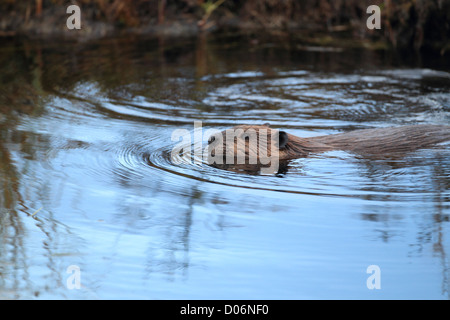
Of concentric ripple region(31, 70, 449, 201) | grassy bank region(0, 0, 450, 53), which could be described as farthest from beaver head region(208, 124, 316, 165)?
grassy bank region(0, 0, 450, 53)

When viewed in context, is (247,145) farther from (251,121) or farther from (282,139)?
(251,121)

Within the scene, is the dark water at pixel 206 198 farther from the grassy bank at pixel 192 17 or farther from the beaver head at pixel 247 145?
the grassy bank at pixel 192 17

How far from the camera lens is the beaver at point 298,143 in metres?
5.00

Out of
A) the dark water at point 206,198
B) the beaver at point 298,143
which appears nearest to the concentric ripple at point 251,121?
the dark water at point 206,198

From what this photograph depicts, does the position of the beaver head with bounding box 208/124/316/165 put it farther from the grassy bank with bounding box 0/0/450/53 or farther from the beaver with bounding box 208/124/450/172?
the grassy bank with bounding box 0/0/450/53

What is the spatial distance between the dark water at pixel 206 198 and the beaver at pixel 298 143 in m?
0.14

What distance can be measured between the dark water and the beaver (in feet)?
0.45

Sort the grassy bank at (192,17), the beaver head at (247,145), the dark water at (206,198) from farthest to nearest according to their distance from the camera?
the grassy bank at (192,17)
the beaver head at (247,145)
the dark water at (206,198)

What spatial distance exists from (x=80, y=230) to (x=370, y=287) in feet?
5.30

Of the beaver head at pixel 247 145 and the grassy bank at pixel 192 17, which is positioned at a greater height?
the grassy bank at pixel 192 17
